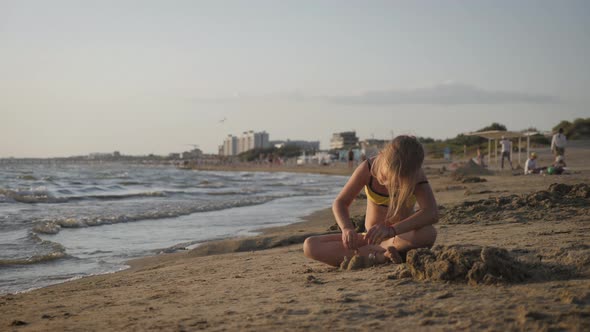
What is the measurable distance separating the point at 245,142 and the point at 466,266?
170 meters

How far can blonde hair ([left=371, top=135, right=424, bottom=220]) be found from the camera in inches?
136

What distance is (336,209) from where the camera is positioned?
376 cm

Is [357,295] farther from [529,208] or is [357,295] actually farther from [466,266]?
[529,208]

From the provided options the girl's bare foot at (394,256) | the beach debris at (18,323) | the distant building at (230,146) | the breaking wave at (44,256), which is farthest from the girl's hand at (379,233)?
the distant building at (230,146)

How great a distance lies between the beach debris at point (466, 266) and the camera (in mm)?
3041

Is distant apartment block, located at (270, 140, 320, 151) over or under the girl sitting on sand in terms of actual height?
over

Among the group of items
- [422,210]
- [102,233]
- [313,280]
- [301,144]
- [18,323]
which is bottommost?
[102,233]

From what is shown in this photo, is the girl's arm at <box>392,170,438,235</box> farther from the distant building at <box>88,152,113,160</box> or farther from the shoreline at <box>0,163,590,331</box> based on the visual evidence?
the distant building at <box>88,152,113,160</box>

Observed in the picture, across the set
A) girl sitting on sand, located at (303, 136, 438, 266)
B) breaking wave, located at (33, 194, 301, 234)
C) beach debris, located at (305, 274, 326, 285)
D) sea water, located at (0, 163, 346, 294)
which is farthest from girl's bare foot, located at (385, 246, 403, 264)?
breaking wave, located at (33, 194, 301, 234)

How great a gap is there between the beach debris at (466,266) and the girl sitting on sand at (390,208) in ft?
0.90

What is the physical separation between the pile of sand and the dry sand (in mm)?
1039

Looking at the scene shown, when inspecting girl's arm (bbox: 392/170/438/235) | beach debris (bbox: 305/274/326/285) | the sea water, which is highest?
girl's arm (bbox: 392/170/438/235)

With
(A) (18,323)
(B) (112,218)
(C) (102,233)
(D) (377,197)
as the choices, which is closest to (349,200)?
(D) (377,197)

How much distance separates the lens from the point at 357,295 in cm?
301
